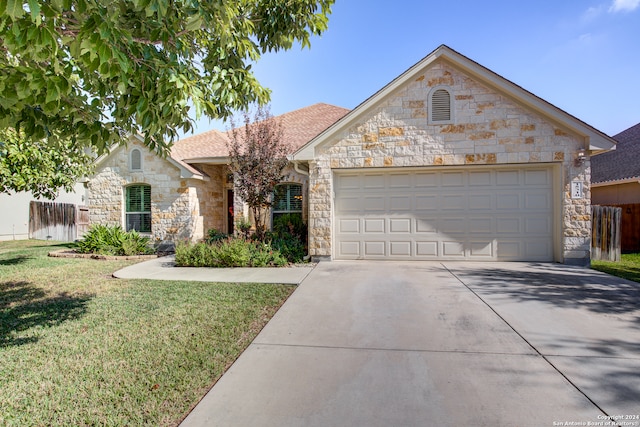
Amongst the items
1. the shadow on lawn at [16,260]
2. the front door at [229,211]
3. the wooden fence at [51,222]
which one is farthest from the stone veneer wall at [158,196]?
the wooden fence at [51,222]

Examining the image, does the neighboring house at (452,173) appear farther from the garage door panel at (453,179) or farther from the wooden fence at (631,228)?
the wooden fence at (631,228)

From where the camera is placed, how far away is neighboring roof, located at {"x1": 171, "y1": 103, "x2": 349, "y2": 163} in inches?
477

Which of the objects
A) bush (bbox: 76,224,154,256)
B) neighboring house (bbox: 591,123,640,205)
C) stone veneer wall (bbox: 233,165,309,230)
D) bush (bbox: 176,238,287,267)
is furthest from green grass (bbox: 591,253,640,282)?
bush (bbox: 76,224,154,256)

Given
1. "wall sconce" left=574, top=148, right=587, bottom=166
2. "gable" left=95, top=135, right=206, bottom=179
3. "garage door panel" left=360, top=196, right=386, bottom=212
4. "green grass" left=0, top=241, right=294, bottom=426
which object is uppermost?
"gable" left=95, top=135, right=206, bottom=179

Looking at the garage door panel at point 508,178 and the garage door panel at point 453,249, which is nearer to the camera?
the garage door panel at point 508,178

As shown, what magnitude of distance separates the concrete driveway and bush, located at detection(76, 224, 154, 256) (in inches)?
311

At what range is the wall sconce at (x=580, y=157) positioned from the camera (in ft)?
26.5

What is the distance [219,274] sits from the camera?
7.72m

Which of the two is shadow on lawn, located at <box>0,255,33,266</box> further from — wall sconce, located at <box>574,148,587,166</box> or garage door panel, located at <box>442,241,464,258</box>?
wall sconce, located at <box>574,148,587,166</box>

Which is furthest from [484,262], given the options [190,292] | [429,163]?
[190,292]

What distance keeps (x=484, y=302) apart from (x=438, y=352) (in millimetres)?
2244

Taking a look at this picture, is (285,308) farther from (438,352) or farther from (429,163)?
(429,163)

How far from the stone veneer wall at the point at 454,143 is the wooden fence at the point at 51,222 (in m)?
16.6

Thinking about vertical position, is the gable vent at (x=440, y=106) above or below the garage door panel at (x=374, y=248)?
above
